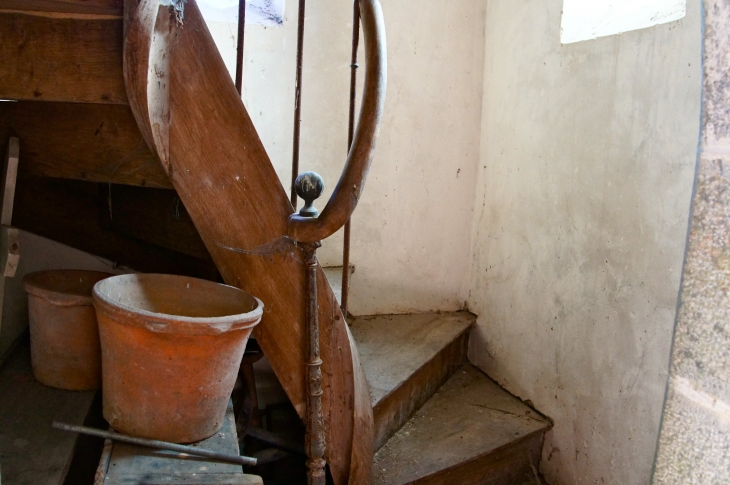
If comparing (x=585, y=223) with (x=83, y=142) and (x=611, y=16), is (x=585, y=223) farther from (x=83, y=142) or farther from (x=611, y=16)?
(x=83, y=142)

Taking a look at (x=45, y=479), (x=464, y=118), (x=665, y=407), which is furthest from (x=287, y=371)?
(x=464, y=118)

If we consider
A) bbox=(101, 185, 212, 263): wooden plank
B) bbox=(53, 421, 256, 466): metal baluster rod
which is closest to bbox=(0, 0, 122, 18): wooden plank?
bbox=(101, 185, 212, 263): wooden plank

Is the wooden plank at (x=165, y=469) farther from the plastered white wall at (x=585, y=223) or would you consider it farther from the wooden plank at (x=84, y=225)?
the plastered white wall at (x=585, y=223)

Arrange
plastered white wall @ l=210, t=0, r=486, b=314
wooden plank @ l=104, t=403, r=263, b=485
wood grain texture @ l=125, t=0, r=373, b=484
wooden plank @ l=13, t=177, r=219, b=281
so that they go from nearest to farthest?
wooden plank @ l=104, t=403, r=263, b=485 → wood grain texture @ l=125, t=0, r=373, b=484 → wooden plank @ l=13, t=177, r=219, b=281 → plastered white wall @ l=210, t=0, r=486, b=314

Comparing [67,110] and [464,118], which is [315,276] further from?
[464,118]

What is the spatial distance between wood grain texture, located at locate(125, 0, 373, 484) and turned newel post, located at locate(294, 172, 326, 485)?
3cm

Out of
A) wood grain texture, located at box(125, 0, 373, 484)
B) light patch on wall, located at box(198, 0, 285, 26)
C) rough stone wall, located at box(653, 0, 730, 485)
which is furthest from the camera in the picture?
light patch on wall, located at box(198, 0, 285, 26)

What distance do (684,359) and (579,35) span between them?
1.66m

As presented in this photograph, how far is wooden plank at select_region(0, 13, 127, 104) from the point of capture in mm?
1255

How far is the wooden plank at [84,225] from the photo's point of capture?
1.89 meters

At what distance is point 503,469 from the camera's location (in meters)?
2.18

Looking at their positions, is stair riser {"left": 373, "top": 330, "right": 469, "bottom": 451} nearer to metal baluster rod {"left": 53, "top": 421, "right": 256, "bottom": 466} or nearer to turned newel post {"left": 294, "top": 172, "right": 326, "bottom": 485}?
turned newel post {"left": 294, "top": 172, "right": 326, "bottom": 485}

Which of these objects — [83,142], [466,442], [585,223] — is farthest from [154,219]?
[585,223]

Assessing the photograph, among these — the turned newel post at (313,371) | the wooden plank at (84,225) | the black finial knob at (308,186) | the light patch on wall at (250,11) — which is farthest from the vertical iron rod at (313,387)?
the light patch on wall at (250,11)
